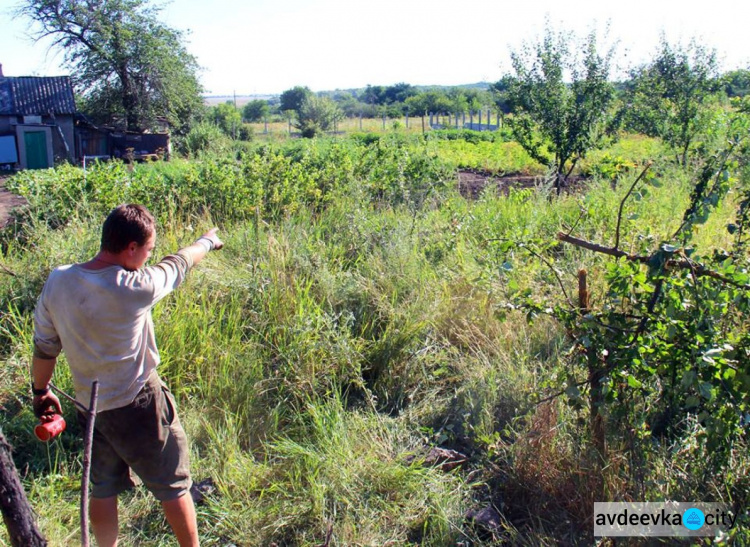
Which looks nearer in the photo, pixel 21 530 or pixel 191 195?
pixel 21 530

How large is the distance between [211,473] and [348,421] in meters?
0.89

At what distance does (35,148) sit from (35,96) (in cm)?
266

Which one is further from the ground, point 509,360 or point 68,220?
point 68,220

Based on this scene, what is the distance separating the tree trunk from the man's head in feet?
3.06

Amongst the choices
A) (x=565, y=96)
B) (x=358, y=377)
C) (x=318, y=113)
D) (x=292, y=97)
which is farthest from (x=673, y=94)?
(x=292, y=97)

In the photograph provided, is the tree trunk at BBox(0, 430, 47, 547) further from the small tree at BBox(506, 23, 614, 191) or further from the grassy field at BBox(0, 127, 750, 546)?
the small tree at BBox(506, 23, 614, 191)

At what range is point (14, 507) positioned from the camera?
6.09ft

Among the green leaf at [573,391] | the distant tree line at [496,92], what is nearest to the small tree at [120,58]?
the distant tree line at [496,92]

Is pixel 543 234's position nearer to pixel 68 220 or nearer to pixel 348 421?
pixel 348 421

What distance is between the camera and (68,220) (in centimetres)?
631

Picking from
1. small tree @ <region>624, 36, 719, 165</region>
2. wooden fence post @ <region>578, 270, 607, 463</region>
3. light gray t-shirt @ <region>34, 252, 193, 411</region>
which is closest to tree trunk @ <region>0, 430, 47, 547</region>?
light gray t-shirt @ <region>34, 252, 193, 411</region>

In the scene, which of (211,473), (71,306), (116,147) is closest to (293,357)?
(211,473)

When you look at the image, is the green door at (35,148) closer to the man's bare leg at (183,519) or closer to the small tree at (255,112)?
the man's bare leg at (183,519)

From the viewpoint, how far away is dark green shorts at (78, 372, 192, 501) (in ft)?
8.79
